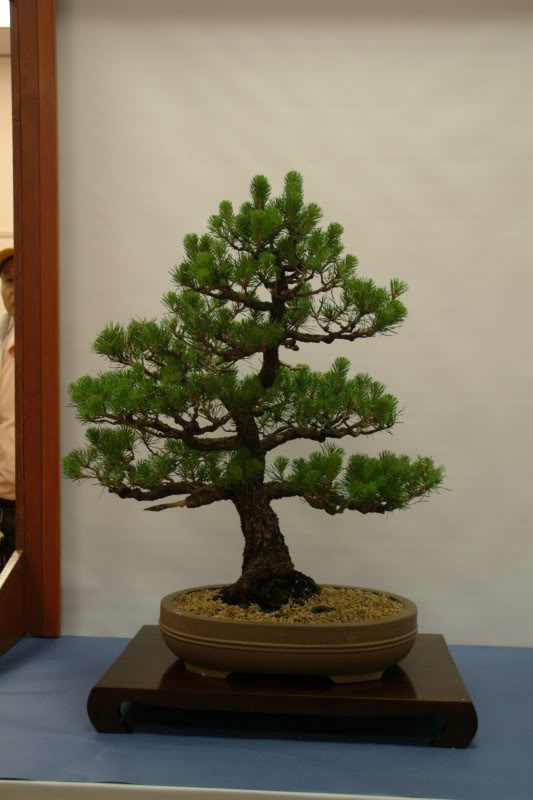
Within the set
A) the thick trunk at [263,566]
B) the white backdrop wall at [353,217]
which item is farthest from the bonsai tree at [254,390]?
the white backdrop wall at [353,217]

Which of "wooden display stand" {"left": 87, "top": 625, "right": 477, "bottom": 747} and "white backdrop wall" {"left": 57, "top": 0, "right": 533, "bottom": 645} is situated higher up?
"white backdrop wall" {"left": 57, "top": 0, "right": 533, "bottom": 645}

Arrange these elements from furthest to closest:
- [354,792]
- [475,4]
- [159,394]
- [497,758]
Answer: [475,4] → [159,394] → [497,758] → [354,792]

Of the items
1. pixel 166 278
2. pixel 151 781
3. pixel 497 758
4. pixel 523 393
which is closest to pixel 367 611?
pixel 497 758

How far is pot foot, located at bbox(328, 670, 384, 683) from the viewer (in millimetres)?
2051

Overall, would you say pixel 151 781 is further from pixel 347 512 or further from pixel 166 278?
pixel 166 278

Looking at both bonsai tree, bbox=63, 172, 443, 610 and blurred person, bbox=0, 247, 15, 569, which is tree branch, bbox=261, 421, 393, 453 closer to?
bonsai tree, bbox=63, 172, 443, 610

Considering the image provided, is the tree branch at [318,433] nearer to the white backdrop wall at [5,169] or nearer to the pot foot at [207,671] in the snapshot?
the pot foot at [207,671]

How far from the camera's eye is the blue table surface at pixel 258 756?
1746 millimetres

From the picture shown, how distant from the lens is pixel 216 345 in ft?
6.82

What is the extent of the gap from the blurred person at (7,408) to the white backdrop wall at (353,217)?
0.58 ft

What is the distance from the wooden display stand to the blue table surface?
0.22 feet

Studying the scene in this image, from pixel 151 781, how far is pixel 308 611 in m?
0.59

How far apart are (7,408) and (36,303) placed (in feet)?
1.25

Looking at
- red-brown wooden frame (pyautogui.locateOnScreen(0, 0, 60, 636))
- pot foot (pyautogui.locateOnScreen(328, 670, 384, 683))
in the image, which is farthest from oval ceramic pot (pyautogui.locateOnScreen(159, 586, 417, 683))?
red-brown wooden frame (pyautogui.locateOnScreen(0, 0, 60, 636))
